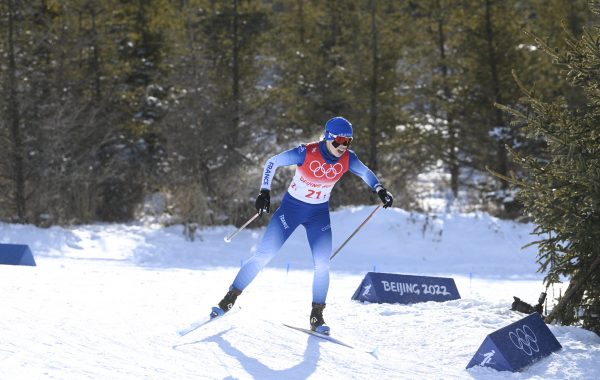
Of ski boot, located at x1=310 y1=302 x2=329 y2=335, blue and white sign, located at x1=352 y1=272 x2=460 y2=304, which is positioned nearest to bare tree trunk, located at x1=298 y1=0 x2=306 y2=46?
blue and white sign, located at x1=352 y1=272 x2=460 y2=304

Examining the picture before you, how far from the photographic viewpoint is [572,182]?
6730 millimetres

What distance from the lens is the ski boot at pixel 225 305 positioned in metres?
6.66

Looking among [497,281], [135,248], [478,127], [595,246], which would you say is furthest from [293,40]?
[595,246]

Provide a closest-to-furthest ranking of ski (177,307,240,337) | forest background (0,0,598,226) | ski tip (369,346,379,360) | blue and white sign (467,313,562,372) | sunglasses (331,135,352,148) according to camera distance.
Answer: blue and white sign (467,313,562,372)
ski (177,307,240,337)
ski tip (369,346,379,360)
sunglasses (331,135,352,148)
forest background (0,0,598,226)

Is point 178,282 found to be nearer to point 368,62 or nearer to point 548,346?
point 548,346

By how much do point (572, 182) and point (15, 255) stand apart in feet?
22.6

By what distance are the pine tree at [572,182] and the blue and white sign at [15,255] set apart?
6.24 m

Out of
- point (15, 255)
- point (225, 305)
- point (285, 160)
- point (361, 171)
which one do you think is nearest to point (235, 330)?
point (225, 305)

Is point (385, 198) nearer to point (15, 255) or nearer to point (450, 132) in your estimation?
point (15, 255)

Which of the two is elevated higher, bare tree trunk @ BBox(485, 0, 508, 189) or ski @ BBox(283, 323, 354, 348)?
bare tree trunk @ BBox(485, 0, 508, 189)

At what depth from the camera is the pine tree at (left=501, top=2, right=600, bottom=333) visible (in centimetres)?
655

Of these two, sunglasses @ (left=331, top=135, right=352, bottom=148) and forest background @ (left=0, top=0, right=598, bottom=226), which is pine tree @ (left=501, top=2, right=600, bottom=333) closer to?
sunglasses @ (left=331, top=135, right=352, bottom=148)

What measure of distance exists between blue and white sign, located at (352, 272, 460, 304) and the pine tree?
1540 millimetres

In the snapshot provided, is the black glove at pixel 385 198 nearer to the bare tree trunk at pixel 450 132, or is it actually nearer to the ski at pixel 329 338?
the ski at pixel 329 338
